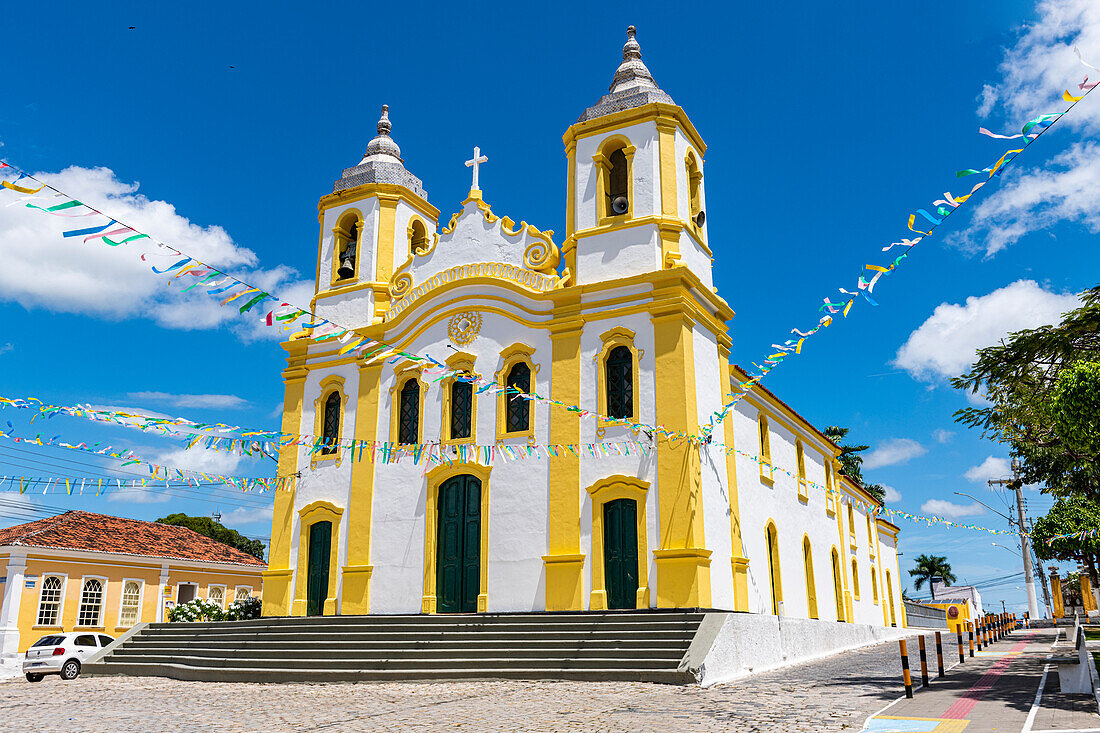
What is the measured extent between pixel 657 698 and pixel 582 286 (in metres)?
10.3

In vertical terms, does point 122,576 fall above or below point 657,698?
above

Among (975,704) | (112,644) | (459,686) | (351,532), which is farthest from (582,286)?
(112,644)

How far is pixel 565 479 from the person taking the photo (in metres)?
18.6

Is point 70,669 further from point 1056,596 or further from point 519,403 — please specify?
point 1056,596

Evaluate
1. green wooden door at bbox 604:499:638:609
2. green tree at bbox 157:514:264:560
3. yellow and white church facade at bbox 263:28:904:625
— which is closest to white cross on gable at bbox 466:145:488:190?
yellow and white church facade at bbox 263:28:904:625

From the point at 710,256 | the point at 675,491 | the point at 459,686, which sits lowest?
the point at 459,686

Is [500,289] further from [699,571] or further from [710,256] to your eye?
[699,571]

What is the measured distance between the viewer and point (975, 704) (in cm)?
1014

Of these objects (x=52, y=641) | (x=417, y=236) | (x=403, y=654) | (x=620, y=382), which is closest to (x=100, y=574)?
(x=52, y=641)

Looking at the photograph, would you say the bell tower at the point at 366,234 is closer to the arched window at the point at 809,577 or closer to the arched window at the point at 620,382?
the arched window at the point at 620,382

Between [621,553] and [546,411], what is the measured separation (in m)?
3.67

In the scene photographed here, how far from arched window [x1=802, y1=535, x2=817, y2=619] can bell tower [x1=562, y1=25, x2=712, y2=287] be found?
9.43 metres

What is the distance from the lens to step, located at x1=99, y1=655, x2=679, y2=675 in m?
13.9

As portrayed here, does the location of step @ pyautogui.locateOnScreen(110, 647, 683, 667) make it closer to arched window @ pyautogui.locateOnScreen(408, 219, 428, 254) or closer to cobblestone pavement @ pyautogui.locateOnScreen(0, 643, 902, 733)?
cobblestone pavement @ pyautogui.locateOnScreen(0, 643, 902, 733)
